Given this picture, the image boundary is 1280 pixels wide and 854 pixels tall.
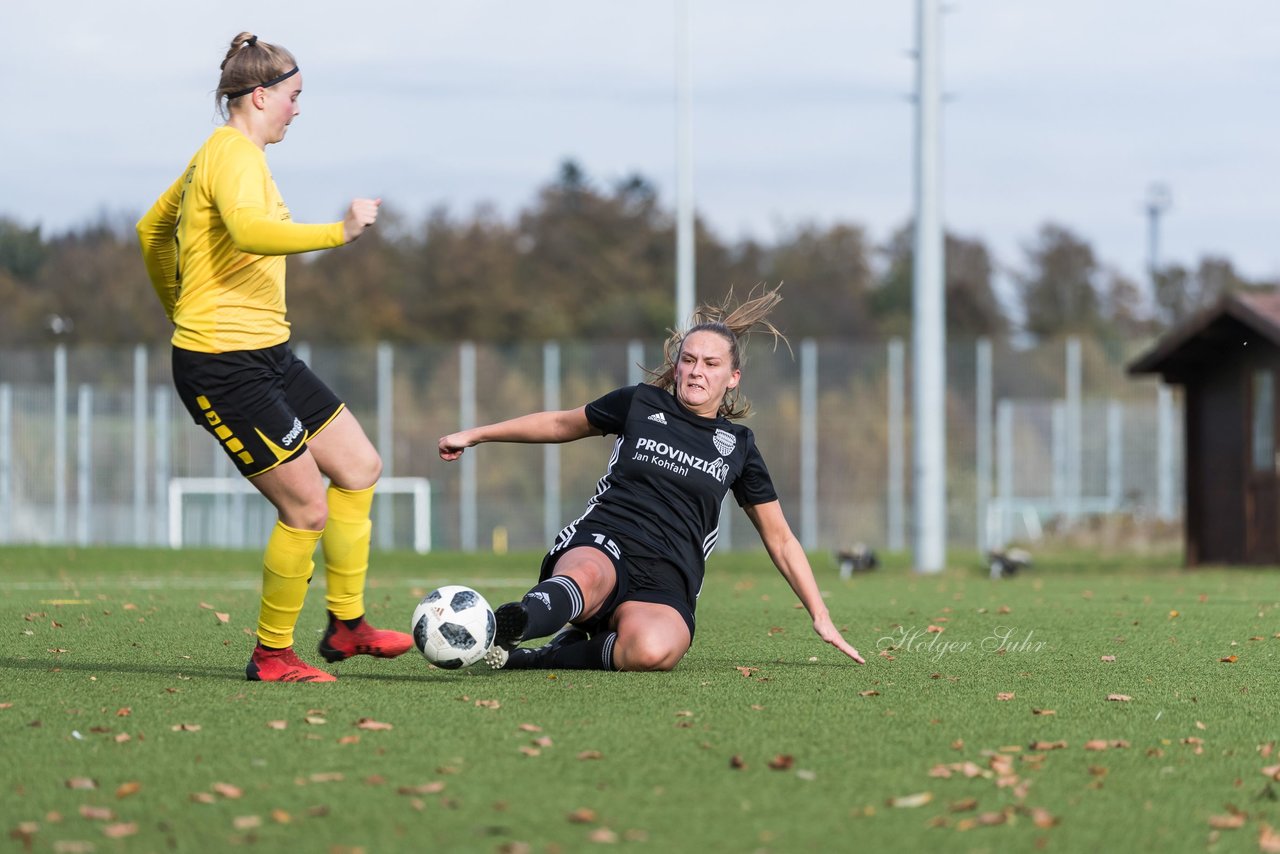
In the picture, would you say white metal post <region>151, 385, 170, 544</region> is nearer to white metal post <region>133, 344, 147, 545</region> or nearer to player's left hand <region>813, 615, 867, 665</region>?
white metal post <region>133, 344, 147, 545</region>

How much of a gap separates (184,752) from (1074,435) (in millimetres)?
25956

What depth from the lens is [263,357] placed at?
5594mm

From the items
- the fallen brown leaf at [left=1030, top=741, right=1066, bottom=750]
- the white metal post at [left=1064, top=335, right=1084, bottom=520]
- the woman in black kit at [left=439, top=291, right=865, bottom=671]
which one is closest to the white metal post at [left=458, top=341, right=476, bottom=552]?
the white metal post at [left=1064, top=335, right=1084, bottom=520]

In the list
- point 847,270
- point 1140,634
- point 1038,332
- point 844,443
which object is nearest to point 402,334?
point 847,270

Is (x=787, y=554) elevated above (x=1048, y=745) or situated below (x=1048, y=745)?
above

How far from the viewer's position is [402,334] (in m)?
51.6

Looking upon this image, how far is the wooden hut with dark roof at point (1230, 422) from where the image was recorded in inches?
768

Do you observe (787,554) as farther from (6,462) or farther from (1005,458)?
(6,462)

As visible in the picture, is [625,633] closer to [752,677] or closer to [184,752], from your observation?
[752,677]

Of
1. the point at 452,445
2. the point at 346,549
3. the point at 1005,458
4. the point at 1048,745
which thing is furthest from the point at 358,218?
the point at 1005,458

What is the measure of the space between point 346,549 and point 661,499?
1.28 metres

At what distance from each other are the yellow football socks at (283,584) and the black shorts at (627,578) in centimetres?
98

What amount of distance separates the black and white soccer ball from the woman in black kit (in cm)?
55

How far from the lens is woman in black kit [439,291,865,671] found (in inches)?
244
